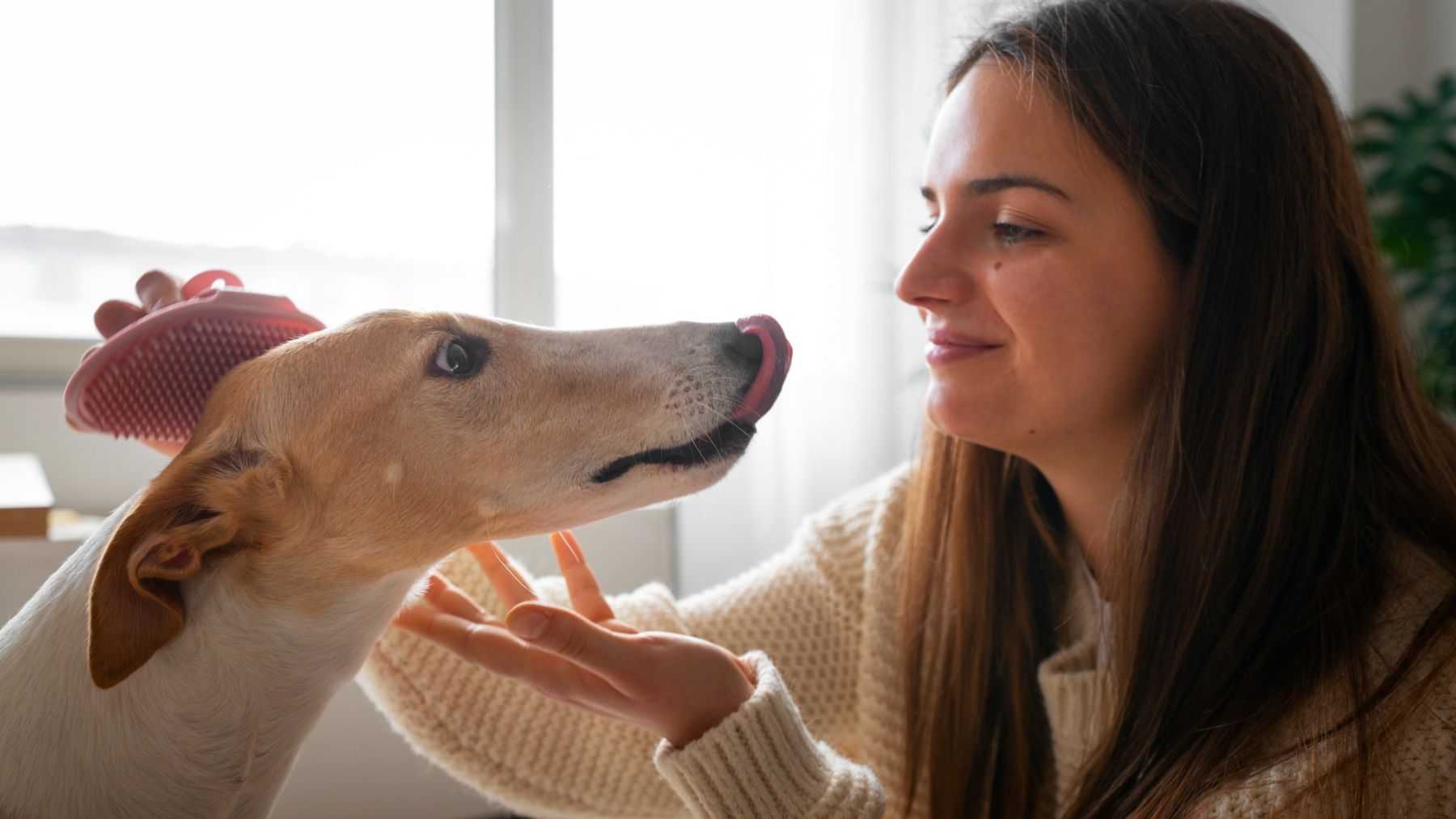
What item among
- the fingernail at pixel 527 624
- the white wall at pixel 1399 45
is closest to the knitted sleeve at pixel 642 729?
the fingernail at pixel 527 624

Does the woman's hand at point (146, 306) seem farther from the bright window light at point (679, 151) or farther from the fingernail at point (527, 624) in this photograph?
the bright window light at point (679, 151)

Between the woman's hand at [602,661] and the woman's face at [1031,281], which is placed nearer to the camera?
the woman's hand at [602,661]

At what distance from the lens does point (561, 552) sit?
1.04m

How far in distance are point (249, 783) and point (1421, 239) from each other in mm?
2215

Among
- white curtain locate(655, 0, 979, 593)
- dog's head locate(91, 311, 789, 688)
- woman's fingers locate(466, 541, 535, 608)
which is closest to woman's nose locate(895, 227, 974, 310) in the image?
dog's head locate(91, 311, 789, 688)

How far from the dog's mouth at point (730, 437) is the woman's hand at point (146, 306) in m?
0.43

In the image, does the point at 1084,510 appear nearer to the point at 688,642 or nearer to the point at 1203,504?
the point at 1203,504

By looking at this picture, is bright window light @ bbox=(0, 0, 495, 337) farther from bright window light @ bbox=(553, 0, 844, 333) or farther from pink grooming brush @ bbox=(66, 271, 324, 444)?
pink grooming brush @ bbox=(66, 271, 324, 444)

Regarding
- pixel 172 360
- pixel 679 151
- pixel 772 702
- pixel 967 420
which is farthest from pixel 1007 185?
pixel 679 151

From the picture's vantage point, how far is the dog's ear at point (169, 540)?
70 centimetres

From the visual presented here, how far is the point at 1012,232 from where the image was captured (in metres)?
0.99

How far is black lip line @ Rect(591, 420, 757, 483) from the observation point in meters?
0.82

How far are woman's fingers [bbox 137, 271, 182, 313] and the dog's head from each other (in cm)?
15

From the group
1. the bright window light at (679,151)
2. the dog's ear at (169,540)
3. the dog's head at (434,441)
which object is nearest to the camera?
the dog's ear at (169,540)
